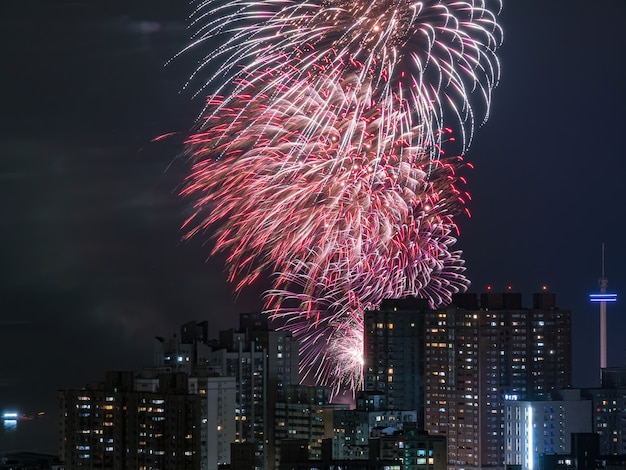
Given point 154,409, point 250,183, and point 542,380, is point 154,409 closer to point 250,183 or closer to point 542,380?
point 250,183

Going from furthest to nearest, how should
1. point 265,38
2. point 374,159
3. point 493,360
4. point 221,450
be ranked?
point 493,360 < point 221,450 < point 374,159 < point 265,38

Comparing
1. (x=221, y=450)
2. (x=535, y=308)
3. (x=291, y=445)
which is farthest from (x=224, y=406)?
(x=535, y=308)

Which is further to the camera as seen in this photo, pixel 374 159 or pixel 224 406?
pixel 224 406

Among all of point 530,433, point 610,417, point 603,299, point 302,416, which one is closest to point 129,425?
point 302,416

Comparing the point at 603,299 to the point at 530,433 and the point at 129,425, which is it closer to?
the point at 530,433

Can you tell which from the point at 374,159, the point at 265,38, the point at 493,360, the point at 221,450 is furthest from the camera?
the point at 493,360

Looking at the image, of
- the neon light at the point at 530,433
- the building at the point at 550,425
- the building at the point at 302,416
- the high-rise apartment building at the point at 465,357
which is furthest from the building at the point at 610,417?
the building at the point at 302,416
